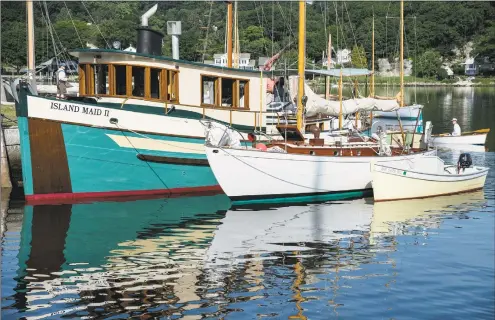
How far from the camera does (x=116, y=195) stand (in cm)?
2469

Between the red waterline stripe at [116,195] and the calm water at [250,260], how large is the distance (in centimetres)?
54

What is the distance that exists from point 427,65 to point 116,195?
128 m

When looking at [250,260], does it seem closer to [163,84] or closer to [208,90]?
[163,84]

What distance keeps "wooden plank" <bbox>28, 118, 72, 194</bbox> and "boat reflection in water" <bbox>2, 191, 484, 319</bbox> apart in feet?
2.87

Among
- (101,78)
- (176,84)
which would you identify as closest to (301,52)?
(176,84)

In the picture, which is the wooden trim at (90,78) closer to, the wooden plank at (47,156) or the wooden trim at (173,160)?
the wooden plank at (47,156)

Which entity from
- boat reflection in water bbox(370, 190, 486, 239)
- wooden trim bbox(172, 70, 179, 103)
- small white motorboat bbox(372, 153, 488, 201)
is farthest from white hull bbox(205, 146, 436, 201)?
wooden trim bbox(172, 70, 179, 103)

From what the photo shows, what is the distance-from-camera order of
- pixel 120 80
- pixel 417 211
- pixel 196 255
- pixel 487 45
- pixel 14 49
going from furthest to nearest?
pixel 487 45, pixel 14 49, pixel 120 80, pixel 417 211, pixel 196 255

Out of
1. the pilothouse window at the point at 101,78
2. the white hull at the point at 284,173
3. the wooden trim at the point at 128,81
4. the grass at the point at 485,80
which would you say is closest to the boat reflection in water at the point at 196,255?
the white hull at the point at 284,173

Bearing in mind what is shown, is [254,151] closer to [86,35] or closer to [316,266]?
[316,266]

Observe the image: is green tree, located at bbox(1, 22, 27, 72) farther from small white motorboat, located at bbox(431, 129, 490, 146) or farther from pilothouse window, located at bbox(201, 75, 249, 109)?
pilothouse window, located at bbox(201, 75, 249, 109)

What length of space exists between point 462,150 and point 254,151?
2060 cm

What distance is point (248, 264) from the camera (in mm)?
16484

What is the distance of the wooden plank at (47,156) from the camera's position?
23.4 meters
